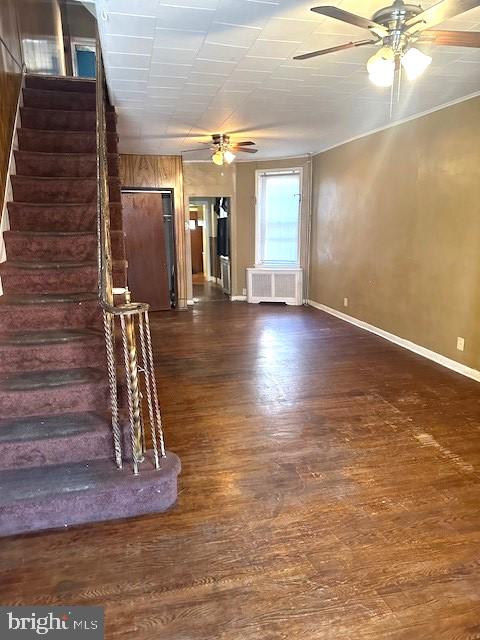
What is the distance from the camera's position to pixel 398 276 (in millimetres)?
5090

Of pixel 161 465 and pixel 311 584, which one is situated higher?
pixel 161 465

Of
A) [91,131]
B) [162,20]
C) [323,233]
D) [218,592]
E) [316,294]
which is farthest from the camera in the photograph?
[316,294]

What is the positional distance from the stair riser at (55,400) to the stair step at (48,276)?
943mm

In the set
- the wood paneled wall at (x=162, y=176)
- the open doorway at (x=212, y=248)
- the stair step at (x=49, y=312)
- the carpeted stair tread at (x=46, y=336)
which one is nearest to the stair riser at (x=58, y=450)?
the carpeted stair tread at (x=46, y=336)

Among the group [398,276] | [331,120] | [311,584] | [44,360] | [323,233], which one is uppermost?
[331,120]

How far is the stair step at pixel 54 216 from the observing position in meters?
3.41

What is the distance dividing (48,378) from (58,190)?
192 cm

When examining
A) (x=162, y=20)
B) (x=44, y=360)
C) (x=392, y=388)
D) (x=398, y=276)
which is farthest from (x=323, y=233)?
(x=44, y=360)

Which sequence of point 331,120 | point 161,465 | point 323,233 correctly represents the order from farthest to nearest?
point 323,233
point 331,120
point 161,465

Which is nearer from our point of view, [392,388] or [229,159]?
[392,388]

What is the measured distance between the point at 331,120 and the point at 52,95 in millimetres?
3060

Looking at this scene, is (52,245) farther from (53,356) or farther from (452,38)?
(452,38)

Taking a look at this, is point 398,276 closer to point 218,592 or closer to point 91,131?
point 91,131

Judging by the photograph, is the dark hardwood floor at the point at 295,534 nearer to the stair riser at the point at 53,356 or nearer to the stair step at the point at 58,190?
the stair riser at the point at 53,356
